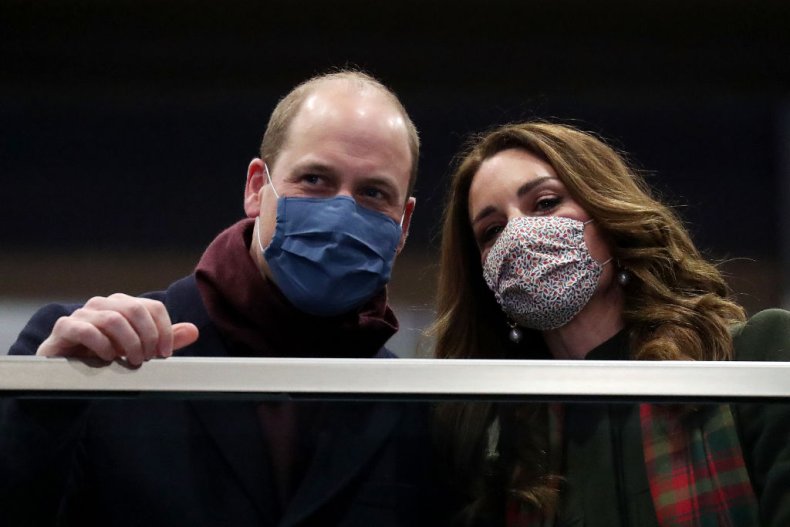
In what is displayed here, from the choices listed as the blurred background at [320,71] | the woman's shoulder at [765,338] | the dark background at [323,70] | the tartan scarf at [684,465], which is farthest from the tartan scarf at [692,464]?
the blurred background at [320,71]

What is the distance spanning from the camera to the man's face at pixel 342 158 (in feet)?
5.58

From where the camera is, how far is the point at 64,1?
14.8 ft

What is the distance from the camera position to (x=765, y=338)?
1.42 meters

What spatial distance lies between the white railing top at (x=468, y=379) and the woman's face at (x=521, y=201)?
78 cm

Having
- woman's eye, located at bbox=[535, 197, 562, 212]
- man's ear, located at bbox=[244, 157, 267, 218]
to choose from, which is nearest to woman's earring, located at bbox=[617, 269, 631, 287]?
woman's eye, located at bbox=[535, 197, 562, 212]

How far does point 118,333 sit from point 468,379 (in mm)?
372

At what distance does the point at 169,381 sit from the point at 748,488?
61cm

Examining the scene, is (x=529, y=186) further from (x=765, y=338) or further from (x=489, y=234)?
(x=765, y=338)

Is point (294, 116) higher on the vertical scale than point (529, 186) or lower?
higher

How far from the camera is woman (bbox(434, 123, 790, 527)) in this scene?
978 mm

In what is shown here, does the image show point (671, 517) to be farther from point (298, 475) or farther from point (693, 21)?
point (693, 21)

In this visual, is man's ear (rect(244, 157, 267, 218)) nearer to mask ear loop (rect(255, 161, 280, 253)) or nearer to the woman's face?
mask ear loop (rect(255, 161, 280, 253))

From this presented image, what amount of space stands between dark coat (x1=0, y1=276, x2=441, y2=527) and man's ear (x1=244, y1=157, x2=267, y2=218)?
33.7 inches

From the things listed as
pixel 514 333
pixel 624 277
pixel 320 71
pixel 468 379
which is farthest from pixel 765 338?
pixel 320 71
